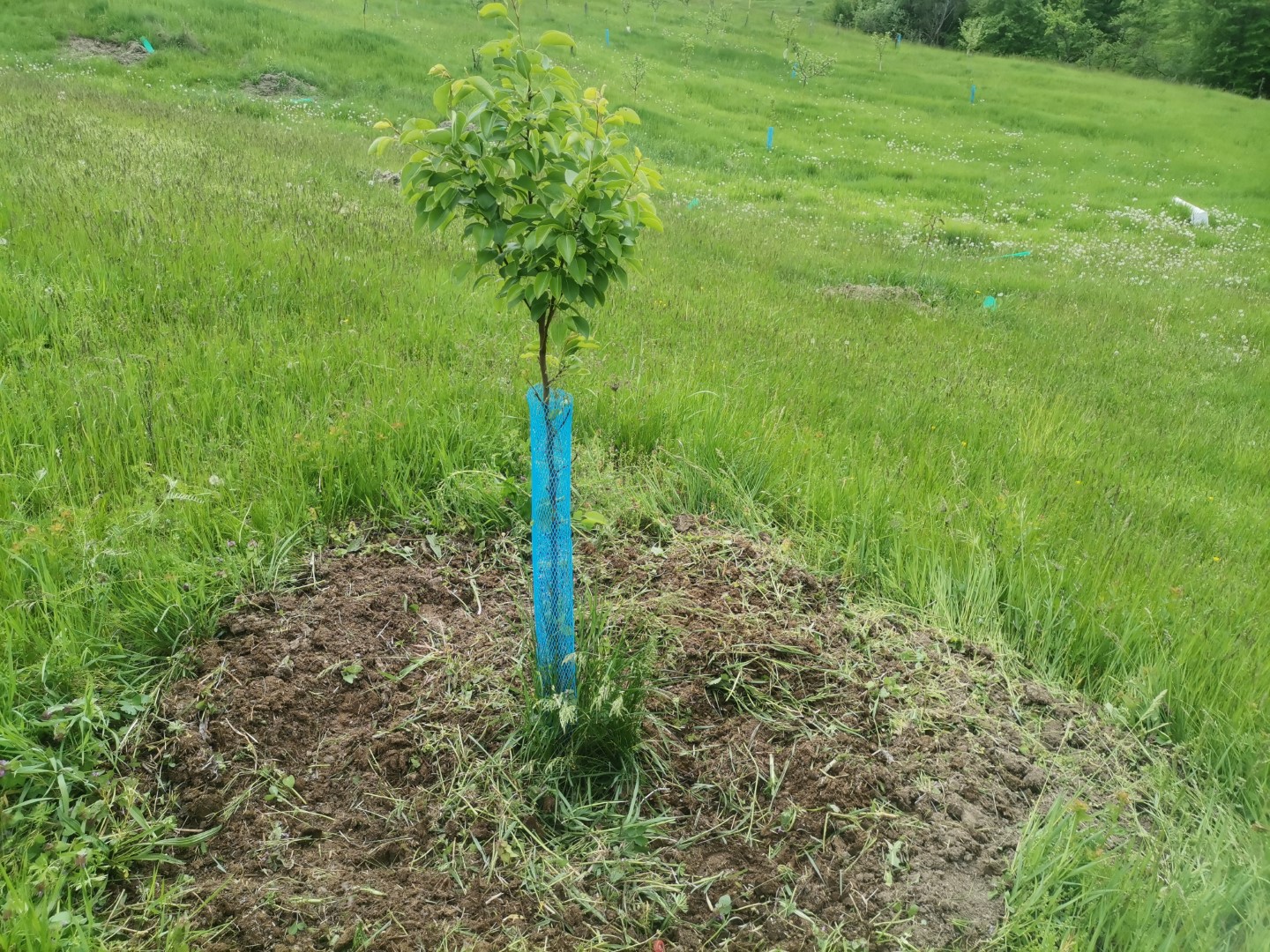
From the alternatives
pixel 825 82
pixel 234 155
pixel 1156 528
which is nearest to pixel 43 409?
pixel 1156 528

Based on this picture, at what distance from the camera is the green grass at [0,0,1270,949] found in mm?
2361

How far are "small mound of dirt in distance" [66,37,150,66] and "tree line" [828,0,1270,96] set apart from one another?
39.4 meters

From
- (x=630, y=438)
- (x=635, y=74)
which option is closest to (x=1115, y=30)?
(x=635, y=74)

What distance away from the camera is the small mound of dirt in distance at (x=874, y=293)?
8517 millimetres

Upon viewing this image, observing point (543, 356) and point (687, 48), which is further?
point (687, 48)

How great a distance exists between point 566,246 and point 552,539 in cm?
91

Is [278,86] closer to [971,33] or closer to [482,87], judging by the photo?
[482,87]

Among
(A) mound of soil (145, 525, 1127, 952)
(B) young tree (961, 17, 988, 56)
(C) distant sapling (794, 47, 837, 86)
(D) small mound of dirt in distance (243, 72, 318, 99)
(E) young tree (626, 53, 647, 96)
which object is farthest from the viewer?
A: (B) young tree (961, 17, 988, 56)

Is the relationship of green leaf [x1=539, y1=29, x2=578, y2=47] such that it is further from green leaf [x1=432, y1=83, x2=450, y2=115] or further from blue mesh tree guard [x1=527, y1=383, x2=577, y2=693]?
blue mesh tree guard [x1=527, y1=383, x2=577, y2=693]

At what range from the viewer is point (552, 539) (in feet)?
7.86

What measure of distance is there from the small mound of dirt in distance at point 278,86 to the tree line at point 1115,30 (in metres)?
37.4

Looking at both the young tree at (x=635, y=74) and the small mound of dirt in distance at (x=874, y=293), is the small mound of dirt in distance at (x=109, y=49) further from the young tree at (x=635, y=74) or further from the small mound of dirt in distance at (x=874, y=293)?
the small mound of dirt in distance at (x=874, y=293)

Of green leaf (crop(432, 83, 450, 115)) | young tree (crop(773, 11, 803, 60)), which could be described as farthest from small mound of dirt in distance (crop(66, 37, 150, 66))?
young tree (crop(773, 11, 803, 60))

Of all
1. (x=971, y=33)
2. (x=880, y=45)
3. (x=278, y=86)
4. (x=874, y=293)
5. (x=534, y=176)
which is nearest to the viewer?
(x=534, y=176)
